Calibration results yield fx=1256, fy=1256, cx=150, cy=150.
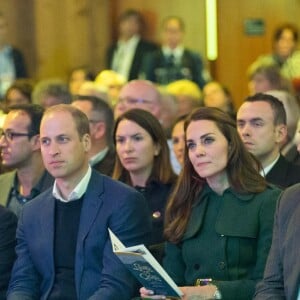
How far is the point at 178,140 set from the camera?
802 centimetres

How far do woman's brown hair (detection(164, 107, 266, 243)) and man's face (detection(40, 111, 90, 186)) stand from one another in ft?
1.67

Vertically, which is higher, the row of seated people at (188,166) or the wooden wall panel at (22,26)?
the wooden wall panel at (22,26)

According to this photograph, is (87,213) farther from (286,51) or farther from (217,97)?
(286,51)

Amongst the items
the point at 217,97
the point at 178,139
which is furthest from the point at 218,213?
the point at 217,97

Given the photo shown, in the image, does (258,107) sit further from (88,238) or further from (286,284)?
(286,284)

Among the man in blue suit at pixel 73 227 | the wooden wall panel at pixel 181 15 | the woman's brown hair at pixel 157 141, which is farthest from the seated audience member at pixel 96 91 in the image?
the wooden wall panel at pixel 181 15

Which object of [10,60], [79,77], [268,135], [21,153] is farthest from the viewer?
[10,60]

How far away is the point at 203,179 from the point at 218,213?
0.24 m

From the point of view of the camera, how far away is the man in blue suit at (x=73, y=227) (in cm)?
616

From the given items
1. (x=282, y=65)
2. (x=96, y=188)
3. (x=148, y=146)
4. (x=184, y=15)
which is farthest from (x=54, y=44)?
(x=96, y=188)

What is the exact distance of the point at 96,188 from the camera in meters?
6.29

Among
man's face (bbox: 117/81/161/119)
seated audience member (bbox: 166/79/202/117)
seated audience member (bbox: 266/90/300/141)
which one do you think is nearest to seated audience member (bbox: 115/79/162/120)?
man's face (bbox: 117/81/161/119)

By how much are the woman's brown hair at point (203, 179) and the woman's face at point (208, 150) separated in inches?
1.2

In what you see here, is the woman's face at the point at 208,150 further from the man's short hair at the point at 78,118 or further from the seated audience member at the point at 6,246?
the seated audience member at the point at 6,246
